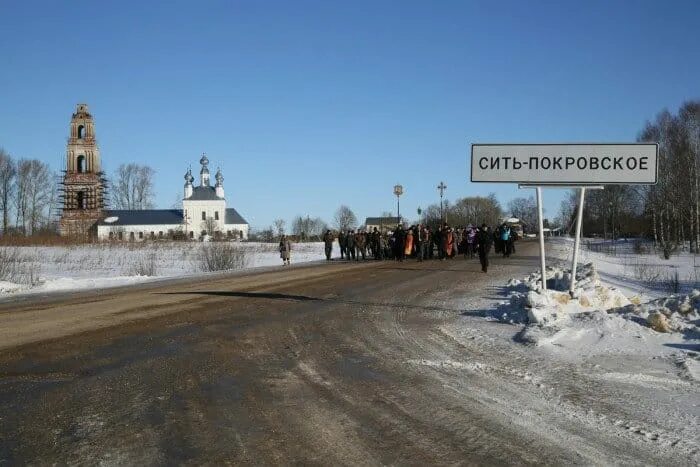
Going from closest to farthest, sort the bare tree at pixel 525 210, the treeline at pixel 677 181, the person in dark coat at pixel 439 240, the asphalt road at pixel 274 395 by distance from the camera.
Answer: the asphalt road at pixel 274 395, the person in dark coat at pixel 439 240, the treeline at pixel 677 181, the bare tree at pixel 525 210

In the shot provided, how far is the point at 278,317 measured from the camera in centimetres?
1205

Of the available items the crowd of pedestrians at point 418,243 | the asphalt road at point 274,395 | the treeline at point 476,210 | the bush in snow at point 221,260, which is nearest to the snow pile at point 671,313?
Answer: the asphalt road at point 274,395

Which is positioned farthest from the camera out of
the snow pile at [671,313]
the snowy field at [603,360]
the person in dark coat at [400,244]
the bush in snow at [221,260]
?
the bush in snow at [221,260]

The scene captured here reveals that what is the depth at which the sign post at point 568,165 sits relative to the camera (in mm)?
11461

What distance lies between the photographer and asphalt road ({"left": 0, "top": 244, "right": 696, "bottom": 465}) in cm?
468

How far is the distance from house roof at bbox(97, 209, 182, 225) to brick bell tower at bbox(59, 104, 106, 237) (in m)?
7.97

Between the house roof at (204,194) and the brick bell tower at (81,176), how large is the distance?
24.3 meters

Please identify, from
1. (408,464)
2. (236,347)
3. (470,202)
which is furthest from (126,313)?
(470,202)

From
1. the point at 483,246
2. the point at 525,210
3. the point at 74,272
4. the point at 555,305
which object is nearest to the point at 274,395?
the point at 555,305

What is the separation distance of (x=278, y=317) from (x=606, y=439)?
785 centimetres

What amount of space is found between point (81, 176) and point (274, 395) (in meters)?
110

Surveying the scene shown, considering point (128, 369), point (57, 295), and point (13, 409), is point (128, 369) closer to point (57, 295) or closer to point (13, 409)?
point (13, 409)

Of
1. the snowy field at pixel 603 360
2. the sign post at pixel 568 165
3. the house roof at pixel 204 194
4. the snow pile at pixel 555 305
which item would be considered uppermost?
the house roof at pixel 204 194

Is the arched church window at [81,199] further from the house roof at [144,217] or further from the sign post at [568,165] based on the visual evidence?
the sign post at [568,165]
